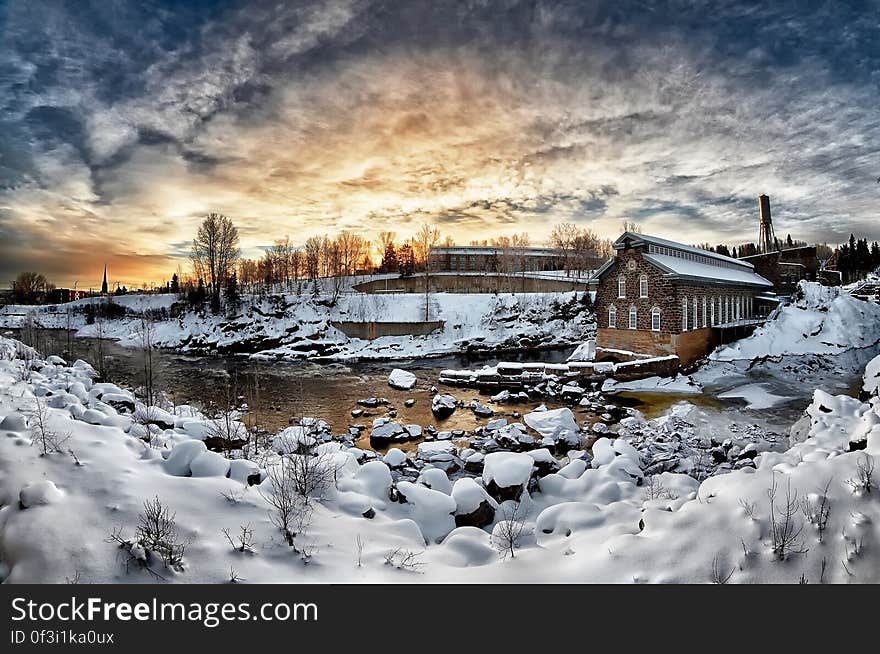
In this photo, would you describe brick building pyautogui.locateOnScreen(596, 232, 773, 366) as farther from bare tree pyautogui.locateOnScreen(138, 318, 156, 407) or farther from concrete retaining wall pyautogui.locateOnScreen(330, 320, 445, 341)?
bare tree pyautogui.locateOnScreen(138, 318, 156, 407)

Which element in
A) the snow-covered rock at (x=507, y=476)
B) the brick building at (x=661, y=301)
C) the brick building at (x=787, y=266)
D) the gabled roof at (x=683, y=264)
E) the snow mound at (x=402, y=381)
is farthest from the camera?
the brick building at (x=787, y=266)

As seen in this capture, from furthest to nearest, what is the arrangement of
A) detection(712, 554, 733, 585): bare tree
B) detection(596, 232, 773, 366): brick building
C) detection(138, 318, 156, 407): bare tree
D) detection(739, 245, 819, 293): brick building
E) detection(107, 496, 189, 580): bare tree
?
detection(739, 245, 819, 293): brick building → detection(596, 232, 773, 366): brick building → detection(138, 318, 156, 407): bare tree → detection(712, 554, 733, 585): bare tree → detection(107, 496, 189, 580): bare tree

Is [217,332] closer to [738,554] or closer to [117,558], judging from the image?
[117,558]

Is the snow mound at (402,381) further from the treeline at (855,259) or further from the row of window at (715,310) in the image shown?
the treeline at (855,259)

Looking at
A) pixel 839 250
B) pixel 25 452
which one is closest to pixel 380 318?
pixel 25 452

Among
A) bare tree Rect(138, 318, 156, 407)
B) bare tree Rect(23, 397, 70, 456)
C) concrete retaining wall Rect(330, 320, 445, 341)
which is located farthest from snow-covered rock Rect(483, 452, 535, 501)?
concrete retaining wall Rect(330, 320, 445, 341)

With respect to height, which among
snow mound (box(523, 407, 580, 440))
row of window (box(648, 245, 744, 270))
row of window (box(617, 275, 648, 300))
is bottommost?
snow mound (box(523, 407, 580, 440))

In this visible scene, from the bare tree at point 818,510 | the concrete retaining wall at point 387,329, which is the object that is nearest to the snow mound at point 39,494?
the bare tree at point 818,510

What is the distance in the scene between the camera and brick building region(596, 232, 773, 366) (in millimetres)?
22328

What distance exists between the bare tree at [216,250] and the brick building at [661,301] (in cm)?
4019

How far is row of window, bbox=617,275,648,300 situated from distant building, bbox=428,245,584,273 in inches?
1487

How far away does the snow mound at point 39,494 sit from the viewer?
4438 millimetres
